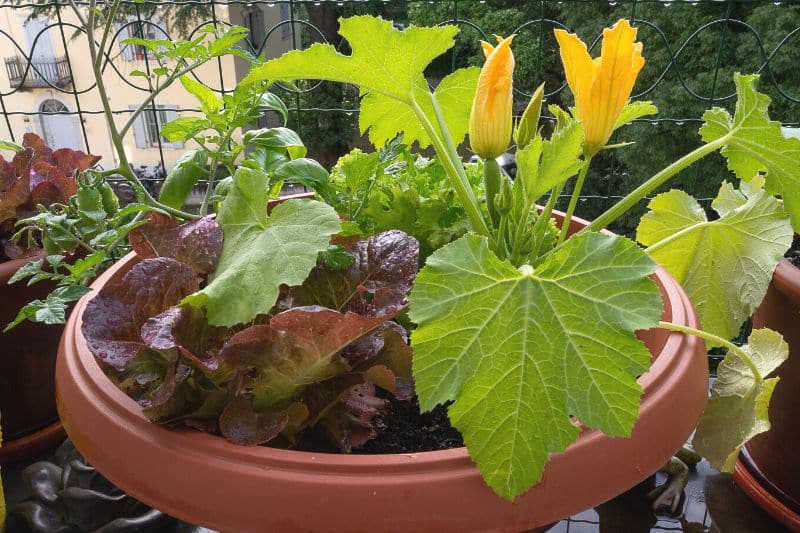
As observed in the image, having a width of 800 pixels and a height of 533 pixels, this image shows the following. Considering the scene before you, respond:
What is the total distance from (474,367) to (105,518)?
559 millimetres

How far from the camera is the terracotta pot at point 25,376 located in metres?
0.88

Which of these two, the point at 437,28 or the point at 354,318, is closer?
the point at 354,318

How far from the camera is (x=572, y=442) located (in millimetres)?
440

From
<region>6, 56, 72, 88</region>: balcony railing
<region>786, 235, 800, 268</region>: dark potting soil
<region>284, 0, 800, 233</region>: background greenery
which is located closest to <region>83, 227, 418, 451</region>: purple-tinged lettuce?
<region>786, 235, 800, 268</region>: dark potting soil

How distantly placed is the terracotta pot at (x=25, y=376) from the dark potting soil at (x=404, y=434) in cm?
55

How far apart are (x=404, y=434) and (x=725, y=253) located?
430mm

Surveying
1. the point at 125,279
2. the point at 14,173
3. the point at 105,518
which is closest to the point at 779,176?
the point at 125,279

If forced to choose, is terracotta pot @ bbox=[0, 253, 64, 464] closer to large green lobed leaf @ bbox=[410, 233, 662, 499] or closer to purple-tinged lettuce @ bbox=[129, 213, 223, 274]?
purple-tinged lettuce @ bbox=[129, 213, 223, 274]

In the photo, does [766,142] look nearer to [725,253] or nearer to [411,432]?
[725,253]

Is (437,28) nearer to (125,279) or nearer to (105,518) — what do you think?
(125,279)

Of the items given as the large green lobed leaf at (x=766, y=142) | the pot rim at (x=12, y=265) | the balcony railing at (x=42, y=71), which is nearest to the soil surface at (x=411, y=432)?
the large green lobed leaf at (x=766, y=142)

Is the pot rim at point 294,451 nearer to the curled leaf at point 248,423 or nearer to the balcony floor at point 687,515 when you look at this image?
the curled leaf at point 248,423

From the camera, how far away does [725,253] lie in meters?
0.74

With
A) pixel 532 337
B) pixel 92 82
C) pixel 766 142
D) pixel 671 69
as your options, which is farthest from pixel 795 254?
pixel 92 82
